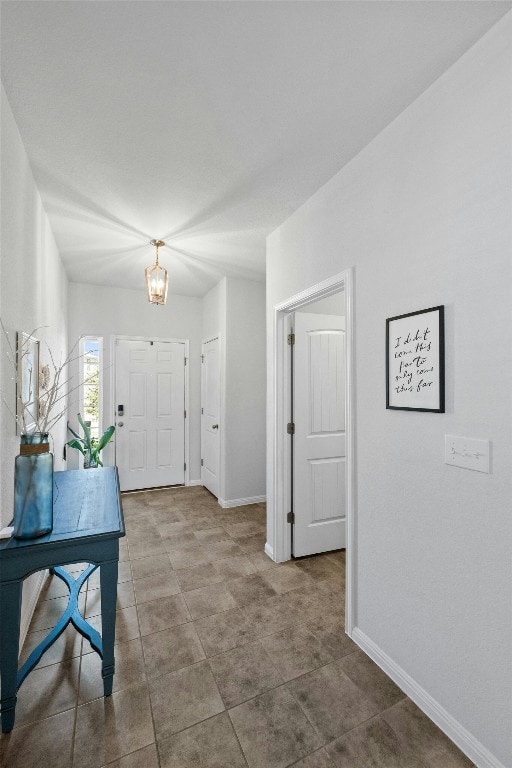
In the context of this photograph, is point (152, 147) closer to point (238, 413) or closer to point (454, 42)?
point (454, 42)

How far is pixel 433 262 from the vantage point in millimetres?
1499

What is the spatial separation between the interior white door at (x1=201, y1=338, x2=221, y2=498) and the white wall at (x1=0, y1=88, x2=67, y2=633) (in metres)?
2.09

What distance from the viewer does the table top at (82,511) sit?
150 centimetres

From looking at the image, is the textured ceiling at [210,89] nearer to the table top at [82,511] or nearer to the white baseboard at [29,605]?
the table top at [82,511]

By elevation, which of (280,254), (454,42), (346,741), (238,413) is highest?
(454,42)

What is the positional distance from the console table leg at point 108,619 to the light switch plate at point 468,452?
153 centimetres

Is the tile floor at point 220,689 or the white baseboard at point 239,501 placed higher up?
the white baseboard at point 239,501

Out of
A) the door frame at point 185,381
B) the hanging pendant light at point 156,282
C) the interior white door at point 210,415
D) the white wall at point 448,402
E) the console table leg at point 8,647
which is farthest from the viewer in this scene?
the door frame at point 185,381

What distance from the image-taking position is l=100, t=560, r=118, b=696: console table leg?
5.16ft

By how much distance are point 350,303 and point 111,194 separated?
1785 mm

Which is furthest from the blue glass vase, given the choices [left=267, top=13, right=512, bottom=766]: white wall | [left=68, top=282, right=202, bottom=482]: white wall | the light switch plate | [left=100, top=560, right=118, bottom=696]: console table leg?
[left=68, top=282, right=202, bottom=482]: white wall

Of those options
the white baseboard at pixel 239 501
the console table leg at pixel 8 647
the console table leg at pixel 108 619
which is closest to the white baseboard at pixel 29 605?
the console table leg at pixel 8 647

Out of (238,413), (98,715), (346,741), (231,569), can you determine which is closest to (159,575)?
(231,569)

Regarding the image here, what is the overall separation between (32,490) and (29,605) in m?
1.08
